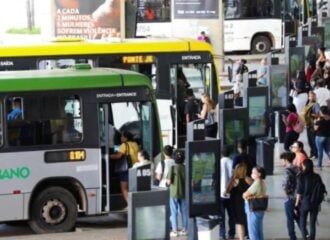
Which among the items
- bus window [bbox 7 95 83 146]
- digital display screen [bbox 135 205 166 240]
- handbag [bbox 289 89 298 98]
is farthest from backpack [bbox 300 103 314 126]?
digital display screen [bbox 135 205 166 240]

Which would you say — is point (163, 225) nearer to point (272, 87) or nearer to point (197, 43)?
point (197, 43)

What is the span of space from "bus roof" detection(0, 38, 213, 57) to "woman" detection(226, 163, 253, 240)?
307 inches

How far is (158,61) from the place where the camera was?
847 inches

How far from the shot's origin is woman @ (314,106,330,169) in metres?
19.5

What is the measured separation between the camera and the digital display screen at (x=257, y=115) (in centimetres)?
1923

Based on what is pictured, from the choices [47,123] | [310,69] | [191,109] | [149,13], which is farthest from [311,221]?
[149,13]

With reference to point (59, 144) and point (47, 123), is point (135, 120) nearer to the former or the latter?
point (59, 144)

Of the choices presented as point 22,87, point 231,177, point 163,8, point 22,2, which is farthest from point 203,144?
point 163,8

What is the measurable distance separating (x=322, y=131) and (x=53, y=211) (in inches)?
264

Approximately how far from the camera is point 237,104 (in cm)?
2245

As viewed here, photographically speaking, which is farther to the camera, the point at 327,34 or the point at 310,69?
the point at 327,34

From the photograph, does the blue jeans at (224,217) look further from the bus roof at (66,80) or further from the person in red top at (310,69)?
the person in red top at (310,69)

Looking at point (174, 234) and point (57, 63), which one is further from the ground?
point (57, 63)

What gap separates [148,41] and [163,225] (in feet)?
35.2
